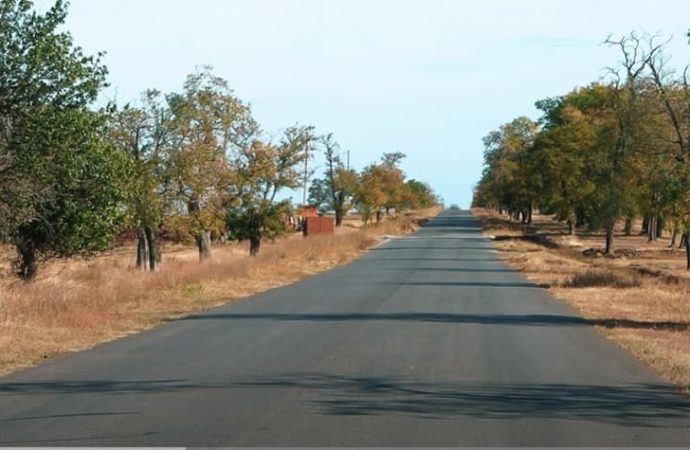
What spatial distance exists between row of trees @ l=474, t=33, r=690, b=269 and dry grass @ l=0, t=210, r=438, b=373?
12.7 metres

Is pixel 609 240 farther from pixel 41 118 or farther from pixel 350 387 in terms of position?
pixel 350 387

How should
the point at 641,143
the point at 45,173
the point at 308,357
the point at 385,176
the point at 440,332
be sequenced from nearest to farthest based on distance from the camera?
the point at 308,357, the point at 440,332, the point at 45,173, the point at 641,143, the point at 385,176

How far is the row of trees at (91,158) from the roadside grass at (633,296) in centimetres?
1166

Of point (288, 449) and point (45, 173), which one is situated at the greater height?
point (45, 173)

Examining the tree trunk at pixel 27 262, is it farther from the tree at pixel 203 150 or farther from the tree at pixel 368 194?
the tree at pixel 368 194

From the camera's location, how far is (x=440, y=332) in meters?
18.9

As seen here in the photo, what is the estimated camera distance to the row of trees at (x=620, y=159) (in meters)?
38.4

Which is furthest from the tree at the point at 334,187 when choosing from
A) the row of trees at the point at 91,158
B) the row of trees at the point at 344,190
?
the row of trees at the point at 91,158

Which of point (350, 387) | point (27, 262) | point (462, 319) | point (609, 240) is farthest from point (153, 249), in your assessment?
point (609, 240)

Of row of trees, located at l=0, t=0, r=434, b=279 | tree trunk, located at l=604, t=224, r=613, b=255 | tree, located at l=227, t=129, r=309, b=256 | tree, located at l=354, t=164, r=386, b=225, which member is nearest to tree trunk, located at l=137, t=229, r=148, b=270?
row of trees, located at l=0, t=0, r=434, b=279

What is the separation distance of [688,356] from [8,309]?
11.5m

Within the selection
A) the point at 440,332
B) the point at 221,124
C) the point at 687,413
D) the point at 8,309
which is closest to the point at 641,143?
the point at 221,124

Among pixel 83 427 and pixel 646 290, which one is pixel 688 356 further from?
pixel 646 290

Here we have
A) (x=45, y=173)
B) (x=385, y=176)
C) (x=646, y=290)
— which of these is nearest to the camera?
(x=45, y=173)
